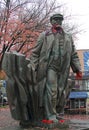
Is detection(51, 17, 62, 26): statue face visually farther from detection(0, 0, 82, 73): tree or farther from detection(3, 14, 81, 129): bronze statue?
detection(0, 0, 82, 73): tree

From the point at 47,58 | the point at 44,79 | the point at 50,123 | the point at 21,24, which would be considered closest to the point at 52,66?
the point at 47,58

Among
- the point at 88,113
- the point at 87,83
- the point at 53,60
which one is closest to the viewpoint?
the point at 53,60

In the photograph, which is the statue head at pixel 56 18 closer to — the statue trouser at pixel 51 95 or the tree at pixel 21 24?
the statue trouser at pixel 51 95

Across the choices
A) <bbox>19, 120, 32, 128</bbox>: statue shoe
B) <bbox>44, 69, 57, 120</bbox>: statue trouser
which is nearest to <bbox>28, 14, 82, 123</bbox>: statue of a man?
<bbox>44, 69, 57, 120</bbox>: statue trouser

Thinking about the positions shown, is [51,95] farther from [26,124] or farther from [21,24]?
[21,24]

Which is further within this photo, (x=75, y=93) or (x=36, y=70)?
(x=75, y=93)

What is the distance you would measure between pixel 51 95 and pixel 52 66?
1.98 feet

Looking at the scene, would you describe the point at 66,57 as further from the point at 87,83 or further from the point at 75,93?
the point at 87,83

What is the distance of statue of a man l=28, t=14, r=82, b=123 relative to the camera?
7.29 m

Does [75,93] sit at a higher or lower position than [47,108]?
lower

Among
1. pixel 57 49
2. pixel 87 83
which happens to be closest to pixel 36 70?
pixel 57 49

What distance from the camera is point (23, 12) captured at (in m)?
27.7

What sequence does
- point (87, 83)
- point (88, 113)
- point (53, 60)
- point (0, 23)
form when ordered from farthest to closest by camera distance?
1. point (0, 23)
2. point (87, 83)
3. point (88, 113)
4. point (53, 60)

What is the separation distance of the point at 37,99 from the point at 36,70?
0.59 meters
